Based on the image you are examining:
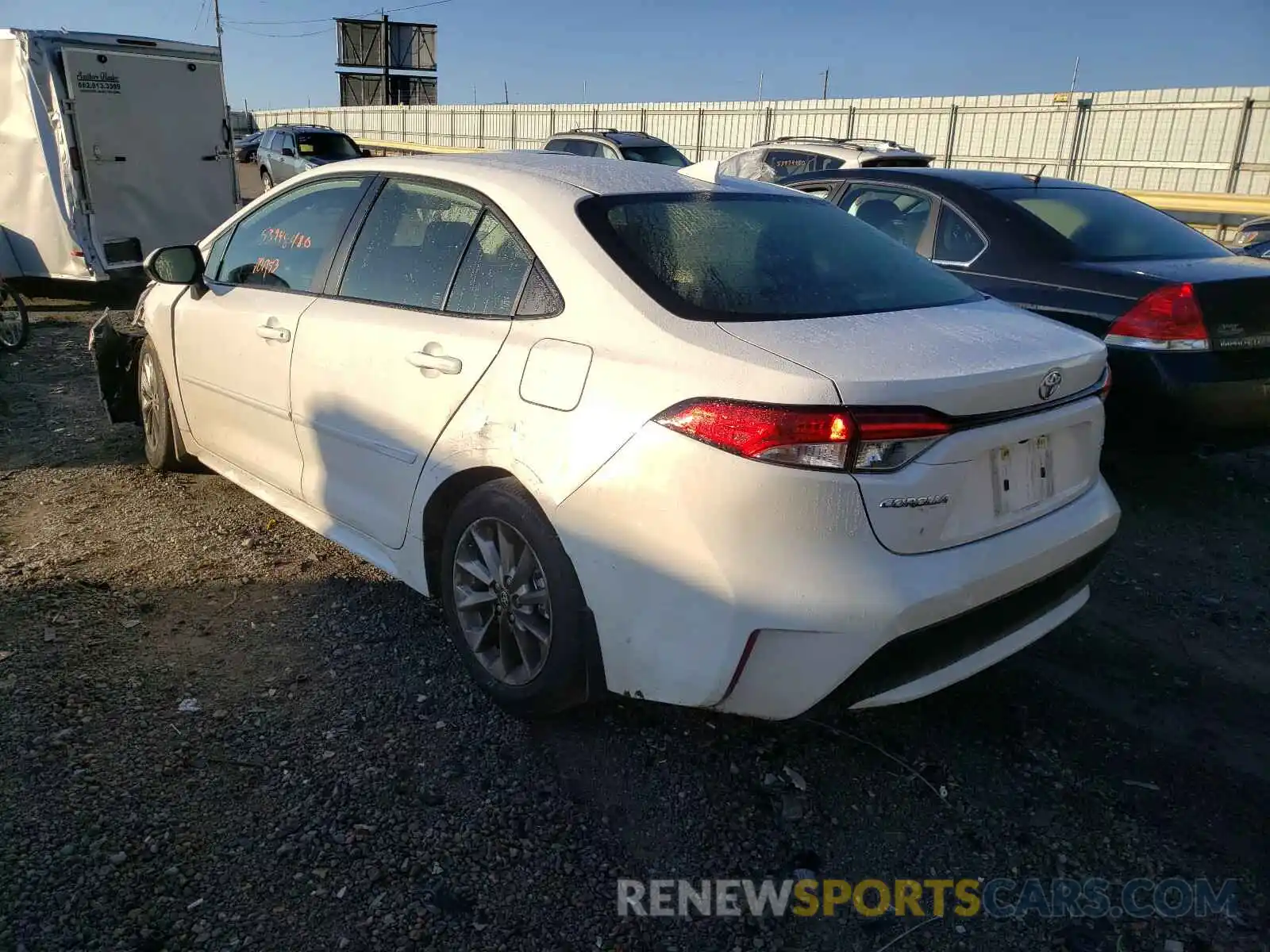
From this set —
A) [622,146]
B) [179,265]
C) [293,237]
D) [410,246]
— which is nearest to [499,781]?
[410,246]

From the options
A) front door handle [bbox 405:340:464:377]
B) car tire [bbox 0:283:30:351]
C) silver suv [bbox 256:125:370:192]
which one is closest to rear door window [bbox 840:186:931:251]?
front door handle [bbox 405:340:464:377]

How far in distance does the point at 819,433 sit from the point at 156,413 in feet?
12.6

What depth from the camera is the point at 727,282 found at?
2680mm

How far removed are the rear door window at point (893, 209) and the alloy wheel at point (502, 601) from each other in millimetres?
3422

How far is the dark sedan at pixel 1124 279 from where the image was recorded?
13.9 feet

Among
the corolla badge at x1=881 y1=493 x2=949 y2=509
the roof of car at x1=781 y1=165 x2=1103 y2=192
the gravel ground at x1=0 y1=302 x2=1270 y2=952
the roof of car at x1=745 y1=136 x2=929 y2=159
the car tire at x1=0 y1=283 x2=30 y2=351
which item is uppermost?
the roof of car at x1=745 y1=136 x2=929 y2=159

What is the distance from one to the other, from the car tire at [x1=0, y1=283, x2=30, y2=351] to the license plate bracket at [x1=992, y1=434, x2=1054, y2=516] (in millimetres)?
7879

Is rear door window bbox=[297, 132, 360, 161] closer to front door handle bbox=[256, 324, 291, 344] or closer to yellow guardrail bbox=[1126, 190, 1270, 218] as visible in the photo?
yellow guardrail bbox=[1126, 190, 1270, 218]

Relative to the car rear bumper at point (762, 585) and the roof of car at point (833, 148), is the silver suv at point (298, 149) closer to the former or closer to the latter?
the roof of car at point (833, 148)

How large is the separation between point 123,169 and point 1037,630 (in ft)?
33.6

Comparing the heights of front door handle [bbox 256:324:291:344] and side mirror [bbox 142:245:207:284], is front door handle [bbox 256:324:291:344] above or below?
below

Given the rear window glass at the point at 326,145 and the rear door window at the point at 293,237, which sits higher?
the rear window glass at the point at 326,145

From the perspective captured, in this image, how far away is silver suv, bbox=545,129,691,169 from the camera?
14.6 meters

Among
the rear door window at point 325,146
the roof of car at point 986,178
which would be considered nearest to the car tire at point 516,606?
the roof of car at point 986,178
